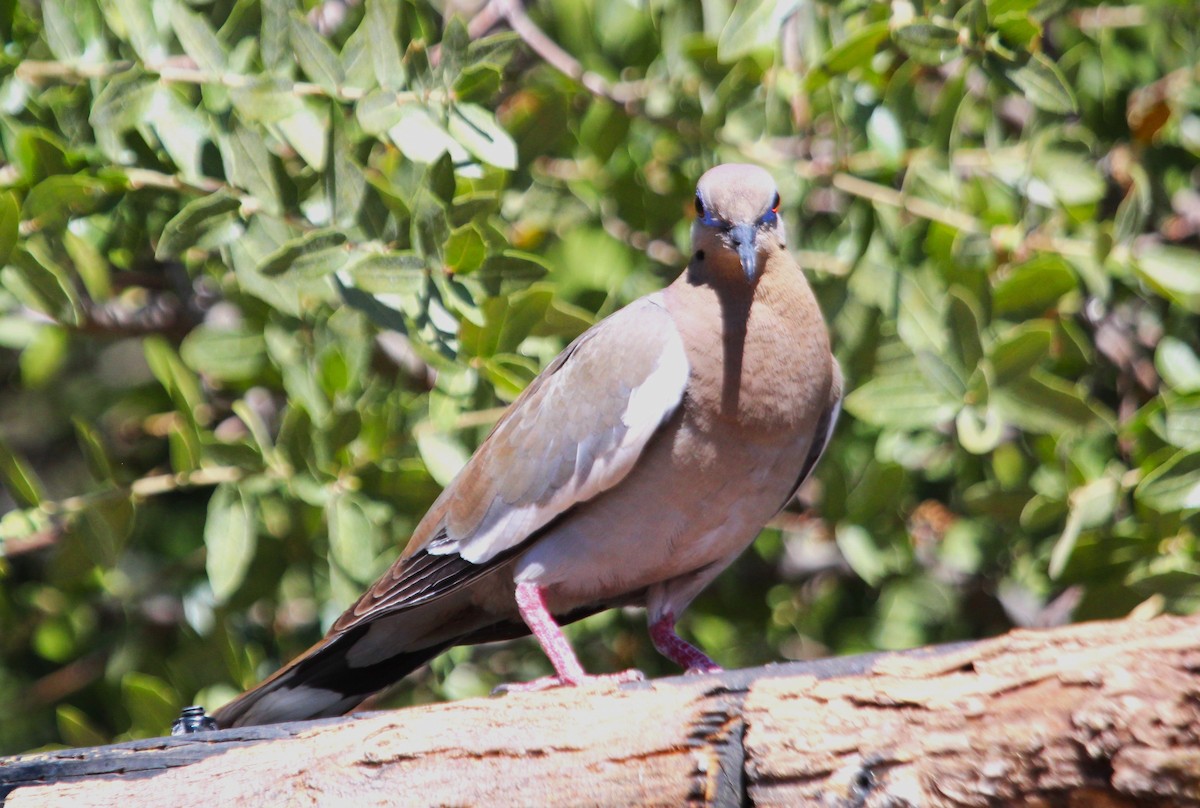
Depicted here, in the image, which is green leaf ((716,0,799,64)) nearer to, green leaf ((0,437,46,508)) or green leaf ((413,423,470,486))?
green leaf ((413,423,470,486))

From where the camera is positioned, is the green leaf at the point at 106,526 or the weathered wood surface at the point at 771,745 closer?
the weathered wood surface at the point at 771,745

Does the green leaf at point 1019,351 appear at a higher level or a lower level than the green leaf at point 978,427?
higher

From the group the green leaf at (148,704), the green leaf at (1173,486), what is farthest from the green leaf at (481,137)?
the green leaf at (1173,486)

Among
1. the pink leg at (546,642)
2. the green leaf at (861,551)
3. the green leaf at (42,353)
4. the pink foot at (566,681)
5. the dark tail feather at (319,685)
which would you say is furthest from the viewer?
the green leaf at (42,353)

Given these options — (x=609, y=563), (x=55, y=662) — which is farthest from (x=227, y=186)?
(x=55, y=662)

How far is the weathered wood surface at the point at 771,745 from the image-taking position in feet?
5.39

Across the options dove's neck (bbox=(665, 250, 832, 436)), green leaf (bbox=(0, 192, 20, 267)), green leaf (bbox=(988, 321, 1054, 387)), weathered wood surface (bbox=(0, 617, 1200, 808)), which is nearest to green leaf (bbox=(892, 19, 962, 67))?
dove's neck (bbox=(665, 250, 832, 436))

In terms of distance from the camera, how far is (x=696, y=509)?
118 inches

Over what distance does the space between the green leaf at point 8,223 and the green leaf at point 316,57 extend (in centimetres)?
77

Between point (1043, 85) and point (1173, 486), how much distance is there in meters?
1.08

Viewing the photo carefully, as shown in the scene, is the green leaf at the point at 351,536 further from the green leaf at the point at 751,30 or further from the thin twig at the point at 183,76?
the green leaf at the point at 751,30

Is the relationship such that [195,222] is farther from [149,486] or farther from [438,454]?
[438,454]

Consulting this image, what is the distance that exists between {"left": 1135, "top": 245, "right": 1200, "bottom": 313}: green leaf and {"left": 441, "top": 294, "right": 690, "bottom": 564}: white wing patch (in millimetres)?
1392

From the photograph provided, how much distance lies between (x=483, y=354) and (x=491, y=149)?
52cm
